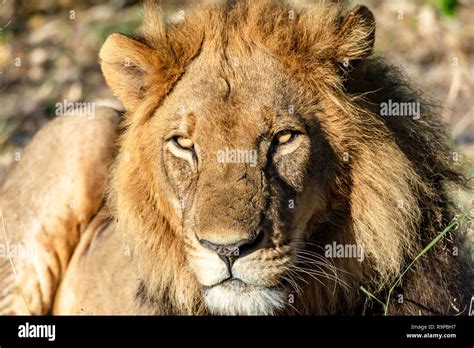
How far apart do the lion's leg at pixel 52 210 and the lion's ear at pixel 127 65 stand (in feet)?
3.39

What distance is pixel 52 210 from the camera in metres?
5.50

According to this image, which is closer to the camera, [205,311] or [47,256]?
[205,311]

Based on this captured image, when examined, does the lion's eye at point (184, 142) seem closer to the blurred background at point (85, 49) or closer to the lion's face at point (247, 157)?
the lion's face at point (247, 157)

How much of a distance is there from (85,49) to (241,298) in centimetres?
642

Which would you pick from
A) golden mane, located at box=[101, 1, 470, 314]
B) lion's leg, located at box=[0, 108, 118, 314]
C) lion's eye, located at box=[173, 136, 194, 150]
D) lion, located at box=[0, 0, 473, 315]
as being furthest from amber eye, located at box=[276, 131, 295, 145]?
lion's leg, located at box=[0, 108, 118, 314]

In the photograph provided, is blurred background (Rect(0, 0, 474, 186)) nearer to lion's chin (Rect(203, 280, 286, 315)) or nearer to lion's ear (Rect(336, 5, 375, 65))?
lion's ear (Rect(336, 5, 375, 65))

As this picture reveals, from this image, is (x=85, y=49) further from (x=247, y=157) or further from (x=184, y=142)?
(x=247, y=157)

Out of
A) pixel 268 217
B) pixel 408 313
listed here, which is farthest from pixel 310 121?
pixel 408 313

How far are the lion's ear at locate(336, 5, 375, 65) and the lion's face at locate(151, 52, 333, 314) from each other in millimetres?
269

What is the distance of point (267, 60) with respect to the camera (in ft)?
13.6

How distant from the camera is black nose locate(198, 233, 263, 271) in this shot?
3658 millimetres

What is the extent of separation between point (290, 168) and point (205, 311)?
2.83ft

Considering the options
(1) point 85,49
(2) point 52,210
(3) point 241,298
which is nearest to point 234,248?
(3) point 241,298

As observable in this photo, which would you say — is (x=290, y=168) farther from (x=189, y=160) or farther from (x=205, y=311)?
(x=205, y=311)
